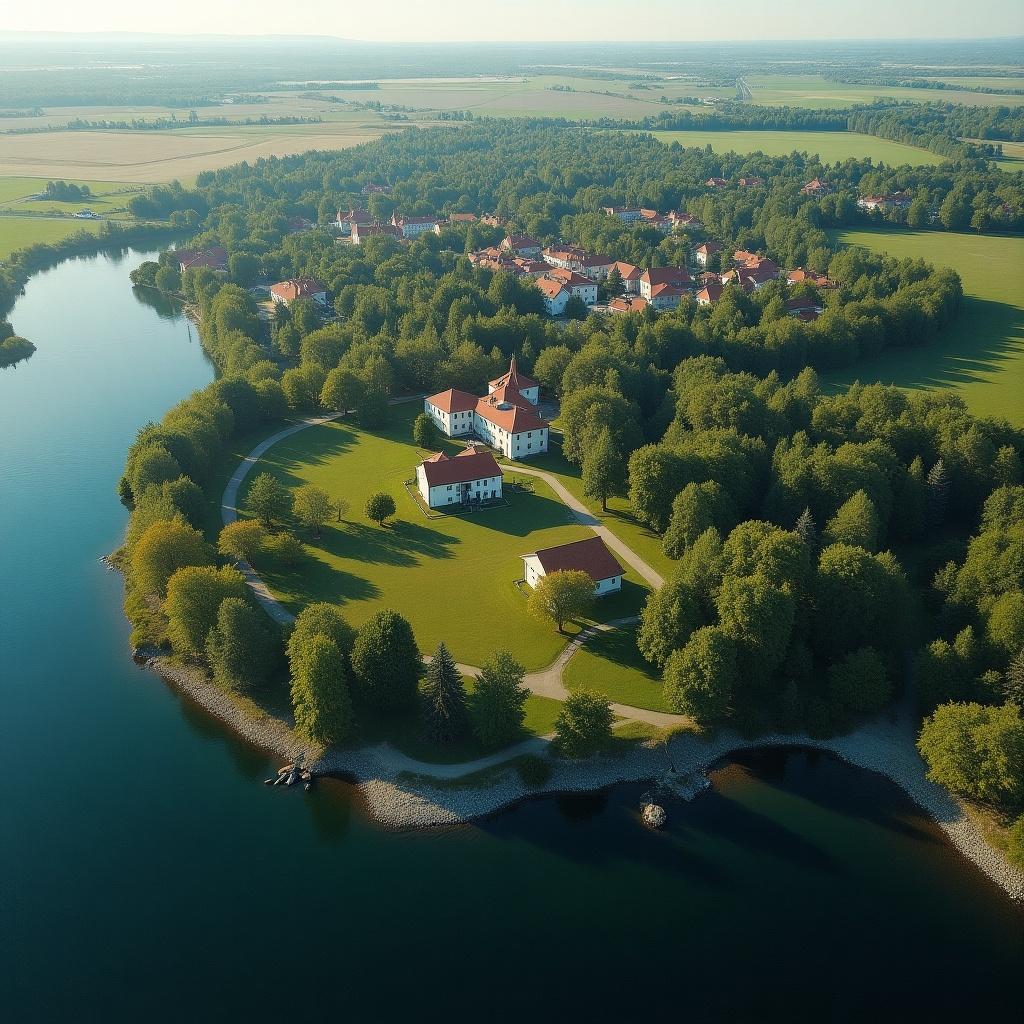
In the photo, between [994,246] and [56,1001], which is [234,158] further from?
[56,1001]

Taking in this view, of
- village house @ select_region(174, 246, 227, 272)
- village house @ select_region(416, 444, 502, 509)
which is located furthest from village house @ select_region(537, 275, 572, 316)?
village house @ select_region(416, 444, 502, 509)

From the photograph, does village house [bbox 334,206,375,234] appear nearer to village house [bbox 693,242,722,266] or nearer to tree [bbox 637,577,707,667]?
village house [bbox 693,242,722,266]

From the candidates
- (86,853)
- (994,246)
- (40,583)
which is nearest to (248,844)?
(86,853)

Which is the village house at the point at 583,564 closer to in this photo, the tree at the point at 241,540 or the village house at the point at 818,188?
the tree at the point at 241,540

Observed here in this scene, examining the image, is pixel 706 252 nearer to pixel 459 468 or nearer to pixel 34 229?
pixel 459 468

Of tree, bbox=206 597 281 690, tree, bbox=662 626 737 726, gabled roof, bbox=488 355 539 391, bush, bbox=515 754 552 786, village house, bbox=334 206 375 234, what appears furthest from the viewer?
village house, bbox=334 206 375 234
